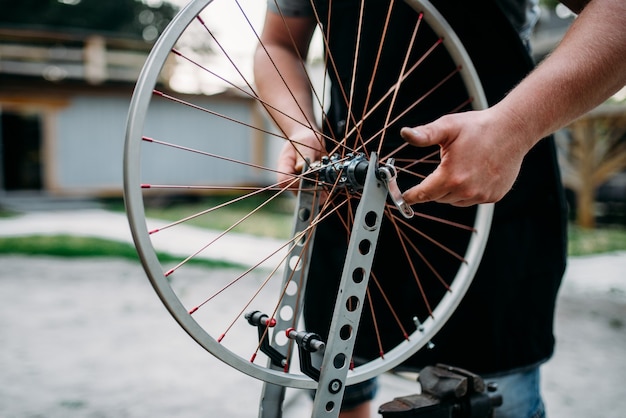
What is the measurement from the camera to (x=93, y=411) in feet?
8.18

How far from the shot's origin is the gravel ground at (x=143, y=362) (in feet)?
8.38

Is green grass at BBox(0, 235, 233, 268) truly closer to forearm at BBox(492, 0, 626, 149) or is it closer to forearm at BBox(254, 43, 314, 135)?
forearm at BBox(254, 43, 314, 135)

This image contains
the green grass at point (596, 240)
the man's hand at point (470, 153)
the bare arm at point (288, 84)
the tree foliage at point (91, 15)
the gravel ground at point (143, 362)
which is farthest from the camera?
the tree foliage at point (91, 15)

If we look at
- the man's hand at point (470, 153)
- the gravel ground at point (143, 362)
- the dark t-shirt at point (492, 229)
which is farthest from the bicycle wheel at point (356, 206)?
the gravel ground at point (143, 362)

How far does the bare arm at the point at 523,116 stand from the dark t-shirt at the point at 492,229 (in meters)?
0.34

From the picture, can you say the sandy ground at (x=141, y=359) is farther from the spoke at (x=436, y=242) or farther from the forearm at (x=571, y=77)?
the forearm at (x=571, y=77)

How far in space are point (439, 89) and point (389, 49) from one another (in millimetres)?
131

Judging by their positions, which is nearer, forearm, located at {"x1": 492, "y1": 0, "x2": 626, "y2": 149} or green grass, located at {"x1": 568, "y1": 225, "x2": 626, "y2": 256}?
forearm, located at {"x1": 492, "y1": 0, "x2": 626, "y2": 149}

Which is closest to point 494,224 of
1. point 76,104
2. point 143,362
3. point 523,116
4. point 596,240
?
point 523,116

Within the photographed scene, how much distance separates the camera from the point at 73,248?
6.57m

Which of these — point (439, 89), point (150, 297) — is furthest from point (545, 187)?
point (150, 297)

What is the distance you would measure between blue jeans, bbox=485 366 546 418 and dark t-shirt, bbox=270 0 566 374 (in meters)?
0.02

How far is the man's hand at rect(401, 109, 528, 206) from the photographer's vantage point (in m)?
0.72

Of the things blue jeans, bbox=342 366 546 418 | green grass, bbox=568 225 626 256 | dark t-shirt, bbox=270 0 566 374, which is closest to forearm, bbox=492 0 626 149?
dark t-shirt, bbox=270 0 566 374
